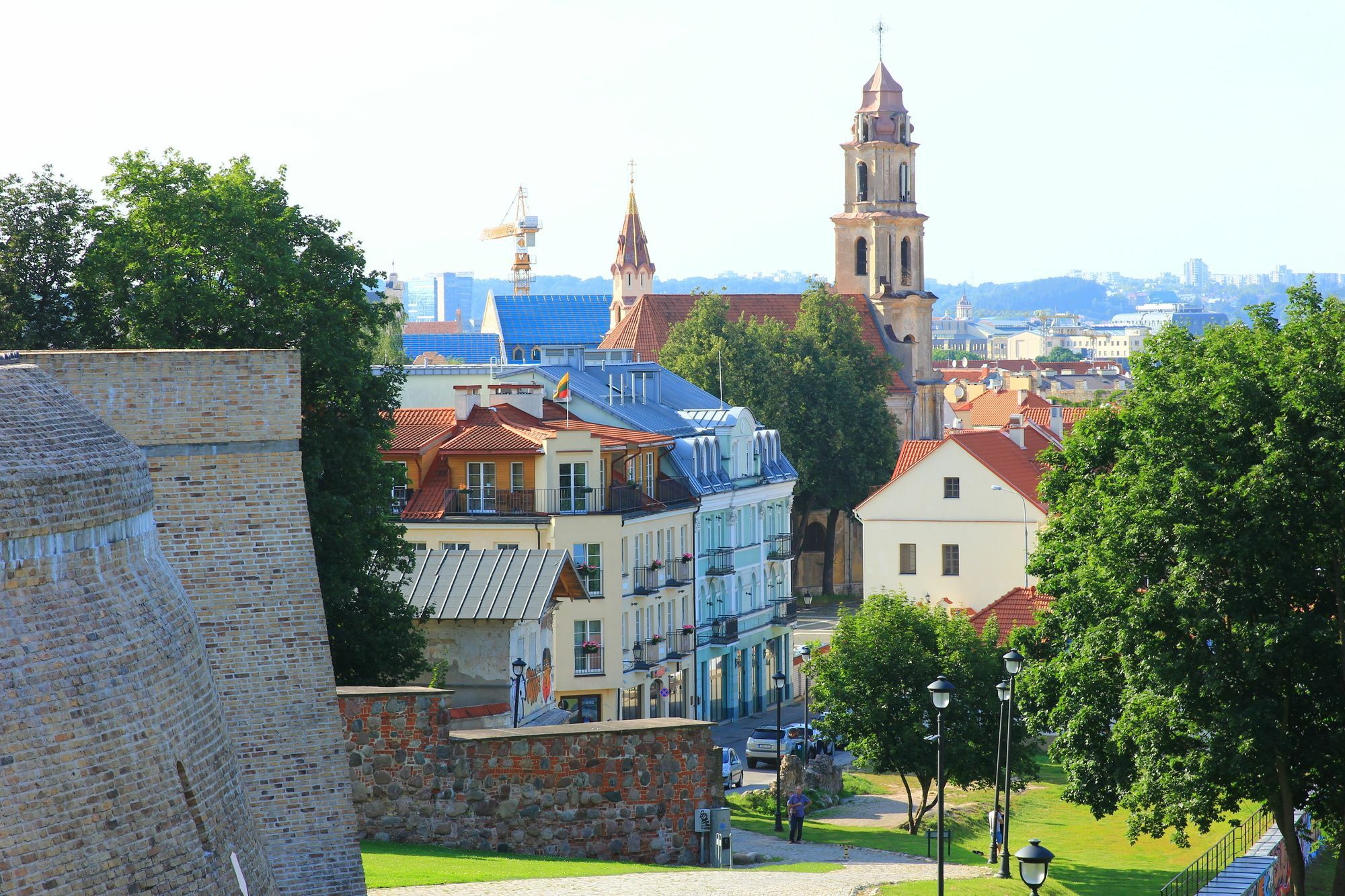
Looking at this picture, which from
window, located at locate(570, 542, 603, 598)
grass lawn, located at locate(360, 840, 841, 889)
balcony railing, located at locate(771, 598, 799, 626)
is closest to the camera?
grass lawn, located at locate(360, 840, 841, 889)

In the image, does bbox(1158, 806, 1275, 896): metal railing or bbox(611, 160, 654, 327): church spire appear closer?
bbox(1158, 806, 1275, 896): metal railing

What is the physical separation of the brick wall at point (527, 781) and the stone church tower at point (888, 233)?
80.9 meters

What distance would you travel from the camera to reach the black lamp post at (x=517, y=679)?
28.7m

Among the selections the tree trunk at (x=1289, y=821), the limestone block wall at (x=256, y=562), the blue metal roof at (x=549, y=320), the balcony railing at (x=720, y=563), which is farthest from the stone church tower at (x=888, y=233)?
the limestone block wall at (x=256, y=562)

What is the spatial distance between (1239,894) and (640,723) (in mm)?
9016

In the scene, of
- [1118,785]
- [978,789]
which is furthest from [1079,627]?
[978,789]

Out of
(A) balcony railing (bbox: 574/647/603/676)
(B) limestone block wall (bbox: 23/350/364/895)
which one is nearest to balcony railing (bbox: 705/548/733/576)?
(A) balcony railing (bbox: 574/647/603/676)

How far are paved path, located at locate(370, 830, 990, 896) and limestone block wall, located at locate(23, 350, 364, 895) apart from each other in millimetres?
1275

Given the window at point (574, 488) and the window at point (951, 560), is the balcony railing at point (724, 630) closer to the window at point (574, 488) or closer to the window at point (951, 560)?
the window at point (951, 560)

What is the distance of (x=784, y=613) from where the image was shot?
5928 cm

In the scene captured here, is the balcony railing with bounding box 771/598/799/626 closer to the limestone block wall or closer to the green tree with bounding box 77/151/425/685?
the green tree with bounding box 77/151/425/685

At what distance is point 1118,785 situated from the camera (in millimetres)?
27547

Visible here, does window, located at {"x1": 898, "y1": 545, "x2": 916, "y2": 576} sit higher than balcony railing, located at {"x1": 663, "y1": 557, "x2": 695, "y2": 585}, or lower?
lower

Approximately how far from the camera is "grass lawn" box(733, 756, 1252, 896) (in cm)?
2906
